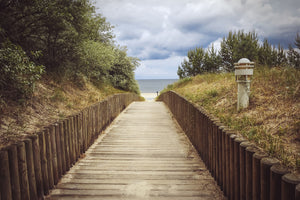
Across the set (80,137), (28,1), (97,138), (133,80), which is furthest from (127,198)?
(133,80)

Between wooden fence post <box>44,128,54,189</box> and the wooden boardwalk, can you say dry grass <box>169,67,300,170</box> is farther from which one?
wooden fence post <box>44,128,54,189</box>

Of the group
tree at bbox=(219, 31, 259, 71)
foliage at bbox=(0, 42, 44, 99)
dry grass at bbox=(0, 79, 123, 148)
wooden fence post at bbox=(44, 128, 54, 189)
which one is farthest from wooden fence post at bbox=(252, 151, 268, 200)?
tree at bbox=(219, 31, 259, 71)

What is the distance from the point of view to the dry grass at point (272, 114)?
9.53ft

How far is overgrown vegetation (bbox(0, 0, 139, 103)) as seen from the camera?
4449 millimetres

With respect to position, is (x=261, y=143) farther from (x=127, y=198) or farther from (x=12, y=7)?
(x=12, y=7)

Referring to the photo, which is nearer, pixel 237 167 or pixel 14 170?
pixel 14 170

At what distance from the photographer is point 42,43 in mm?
7027

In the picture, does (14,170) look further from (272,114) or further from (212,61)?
(212,61)

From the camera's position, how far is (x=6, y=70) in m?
3.94

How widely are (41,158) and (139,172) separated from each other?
5.33ft

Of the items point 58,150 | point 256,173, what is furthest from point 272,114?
point 58,150

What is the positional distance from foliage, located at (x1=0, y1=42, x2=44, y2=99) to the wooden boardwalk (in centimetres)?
217

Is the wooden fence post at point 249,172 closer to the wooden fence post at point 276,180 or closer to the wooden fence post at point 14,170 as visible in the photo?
the wooden fence post at point 276,180

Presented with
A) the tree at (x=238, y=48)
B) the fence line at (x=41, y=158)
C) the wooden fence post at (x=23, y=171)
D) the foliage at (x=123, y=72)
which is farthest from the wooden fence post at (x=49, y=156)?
the tree at (x=238, y=48)
